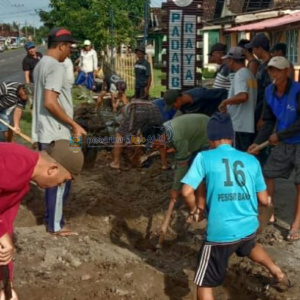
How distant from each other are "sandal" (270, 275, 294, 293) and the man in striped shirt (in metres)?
3.59

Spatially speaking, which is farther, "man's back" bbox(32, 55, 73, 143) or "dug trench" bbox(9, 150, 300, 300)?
"man's back" bbox(32, 55, 73, 143)

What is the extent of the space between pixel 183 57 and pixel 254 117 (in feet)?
7.58

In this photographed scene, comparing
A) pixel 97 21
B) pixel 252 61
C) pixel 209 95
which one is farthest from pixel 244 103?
pixel 97 21

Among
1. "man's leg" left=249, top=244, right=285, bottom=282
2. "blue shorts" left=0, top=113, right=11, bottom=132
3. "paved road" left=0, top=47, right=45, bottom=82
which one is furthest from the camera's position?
"paved road" left=0, top=47, right=45, bottom=82

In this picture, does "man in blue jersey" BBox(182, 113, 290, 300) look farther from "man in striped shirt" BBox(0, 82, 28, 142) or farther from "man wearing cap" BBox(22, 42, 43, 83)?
"man wearing cap" BBox(22, 42, 43, 83)

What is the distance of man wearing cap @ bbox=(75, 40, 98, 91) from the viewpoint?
16.0 m

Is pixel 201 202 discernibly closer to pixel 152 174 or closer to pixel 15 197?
pixel 15 197

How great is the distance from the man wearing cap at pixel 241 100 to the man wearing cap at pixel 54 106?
74.3 inches

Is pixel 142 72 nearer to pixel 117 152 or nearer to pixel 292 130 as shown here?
pixel 117 152

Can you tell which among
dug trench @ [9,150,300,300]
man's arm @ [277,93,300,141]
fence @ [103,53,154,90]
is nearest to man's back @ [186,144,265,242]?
dug trench @ [9,150,300,300]

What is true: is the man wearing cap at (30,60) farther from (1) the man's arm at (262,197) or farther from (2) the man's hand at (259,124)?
(1) the man's arm at (262,197)

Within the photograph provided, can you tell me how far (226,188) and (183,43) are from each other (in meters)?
4.90

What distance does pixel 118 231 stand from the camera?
231 inches

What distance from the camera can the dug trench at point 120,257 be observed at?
4379mm
